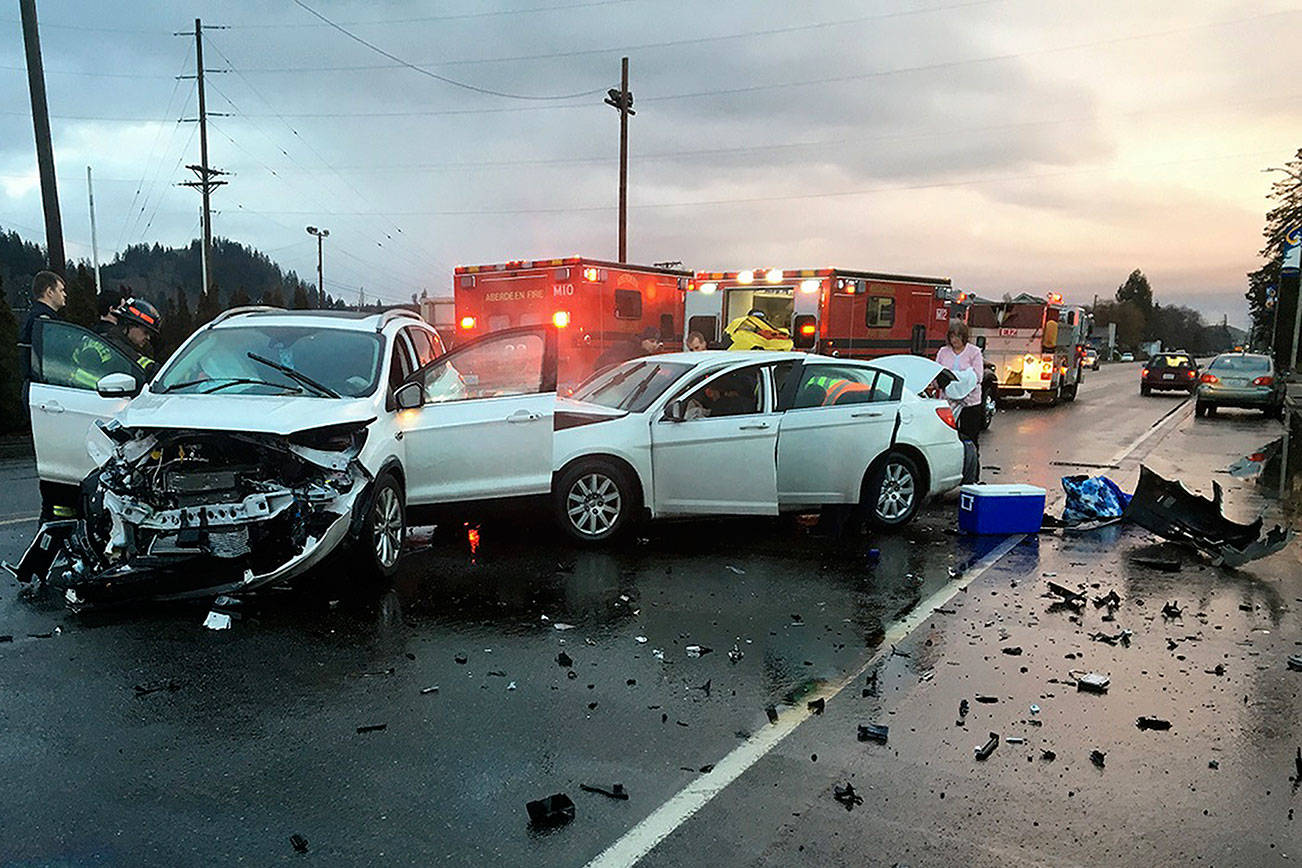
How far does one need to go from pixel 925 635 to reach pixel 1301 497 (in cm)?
800

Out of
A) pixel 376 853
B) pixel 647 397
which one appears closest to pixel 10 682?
pixel 376 853

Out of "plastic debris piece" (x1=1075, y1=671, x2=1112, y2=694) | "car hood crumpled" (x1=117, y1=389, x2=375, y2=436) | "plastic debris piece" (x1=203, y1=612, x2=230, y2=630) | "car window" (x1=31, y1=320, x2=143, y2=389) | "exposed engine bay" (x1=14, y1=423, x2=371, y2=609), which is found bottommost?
"plastic debris piece" (x1=1075, y1=671, x2=1112, y2=694)

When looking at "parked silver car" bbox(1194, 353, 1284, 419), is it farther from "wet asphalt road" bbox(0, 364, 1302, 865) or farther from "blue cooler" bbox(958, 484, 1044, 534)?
"wet asphalt road" bbox(0, 364, 1302, 865)

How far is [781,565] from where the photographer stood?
7277 millimetres

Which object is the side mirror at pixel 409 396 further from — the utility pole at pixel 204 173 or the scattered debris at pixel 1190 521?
the utility pole at pixel 204 173

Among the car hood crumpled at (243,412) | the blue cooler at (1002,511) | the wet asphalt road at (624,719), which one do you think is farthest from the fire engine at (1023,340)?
the car hood crumpled at (243,412)

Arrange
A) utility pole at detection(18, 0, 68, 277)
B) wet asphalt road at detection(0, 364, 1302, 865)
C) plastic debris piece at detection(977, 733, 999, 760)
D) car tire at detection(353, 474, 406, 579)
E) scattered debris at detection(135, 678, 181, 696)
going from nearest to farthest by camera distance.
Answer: wet asphalt road at detection(0, 364, 1302, 865)
plastic debris piece at detection(977, 733, 999, 760)
scattered debris at detection(135, 678, 181, 696)
car tire at detection(353, 474, 406, 579)
utility pole at detection(18, 0, 68, 277)

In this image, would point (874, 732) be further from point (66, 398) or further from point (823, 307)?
point (823, 307)

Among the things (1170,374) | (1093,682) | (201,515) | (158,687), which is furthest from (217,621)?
(1170,374)

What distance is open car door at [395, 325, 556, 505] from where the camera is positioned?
7043 millimetres

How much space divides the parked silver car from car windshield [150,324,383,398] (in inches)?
865

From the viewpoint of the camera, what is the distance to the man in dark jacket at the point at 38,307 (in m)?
7.20

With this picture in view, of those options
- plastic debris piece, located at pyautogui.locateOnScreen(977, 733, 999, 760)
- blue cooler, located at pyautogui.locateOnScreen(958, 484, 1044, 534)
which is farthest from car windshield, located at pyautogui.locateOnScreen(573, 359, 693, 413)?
plastic debris piece, located at pyautogui.locateOnScreen(977, 733, 999, 760)

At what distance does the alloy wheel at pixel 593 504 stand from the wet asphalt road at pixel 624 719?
20.6 inches
